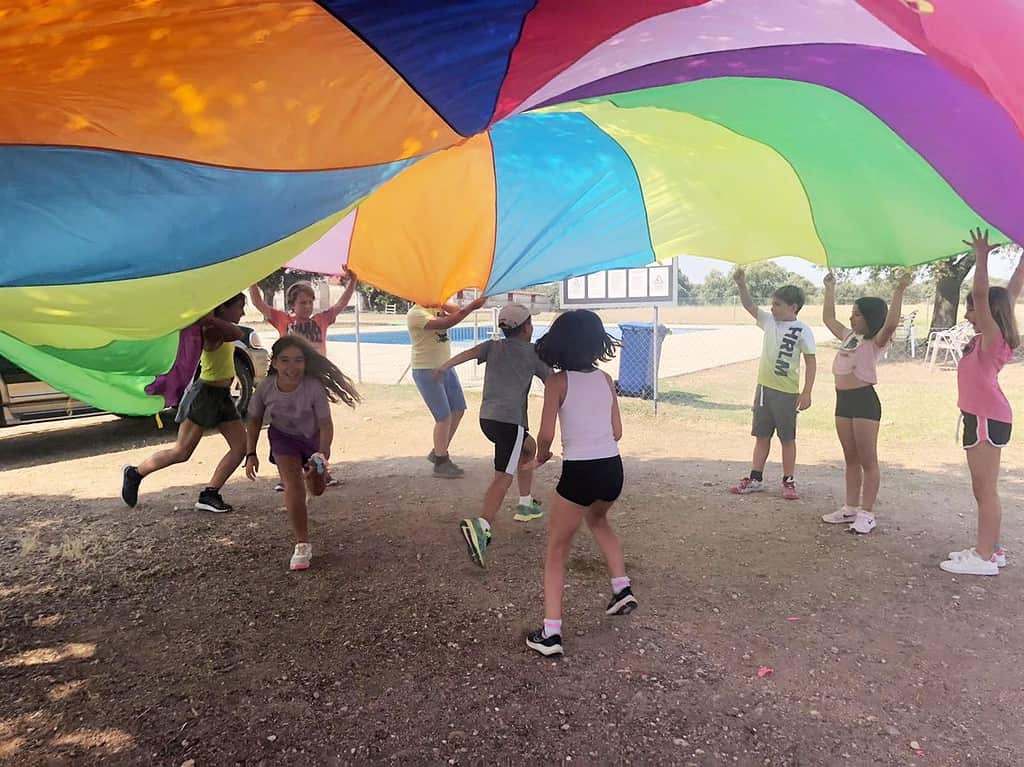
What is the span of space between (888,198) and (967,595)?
238 centimetres

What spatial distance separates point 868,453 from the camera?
14.3 feet

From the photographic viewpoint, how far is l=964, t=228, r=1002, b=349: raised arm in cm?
340

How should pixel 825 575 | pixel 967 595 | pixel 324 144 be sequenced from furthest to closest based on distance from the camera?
pixel 825 575, pixel 967 595, pixel 324 144

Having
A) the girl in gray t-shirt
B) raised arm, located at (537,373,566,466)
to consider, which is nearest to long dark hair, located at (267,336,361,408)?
the girl in gray t-shirt

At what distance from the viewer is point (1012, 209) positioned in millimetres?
2975

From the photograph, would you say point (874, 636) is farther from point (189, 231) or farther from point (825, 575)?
point (189, 231)

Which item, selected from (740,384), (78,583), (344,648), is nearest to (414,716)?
(344,648)

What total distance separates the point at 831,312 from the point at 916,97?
1865 mm

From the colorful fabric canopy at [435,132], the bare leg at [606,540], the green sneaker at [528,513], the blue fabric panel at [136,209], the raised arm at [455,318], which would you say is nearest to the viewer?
the colorful fabric canopy at [435,132]

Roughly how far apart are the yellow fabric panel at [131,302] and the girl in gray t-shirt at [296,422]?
51 cm

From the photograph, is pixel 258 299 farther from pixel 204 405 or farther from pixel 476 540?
pixel 476 540

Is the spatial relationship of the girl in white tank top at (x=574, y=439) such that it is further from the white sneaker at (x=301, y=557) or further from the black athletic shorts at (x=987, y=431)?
the black athletic shorts at (x=987, y=431)

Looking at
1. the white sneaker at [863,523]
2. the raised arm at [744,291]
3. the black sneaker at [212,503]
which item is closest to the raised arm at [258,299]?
the black sneaker at [212,503]

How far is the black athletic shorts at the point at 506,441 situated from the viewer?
13.6ft
